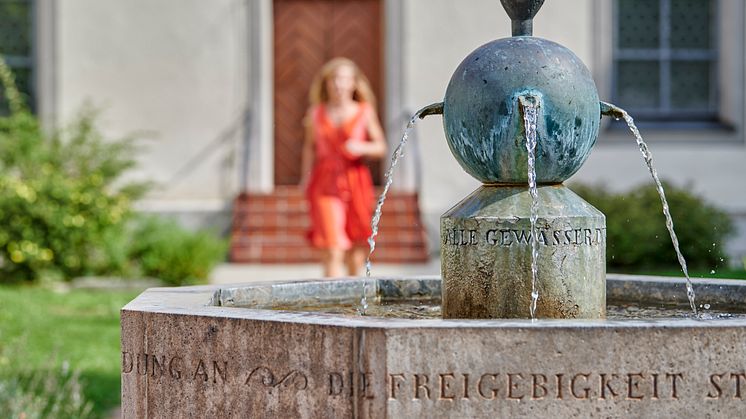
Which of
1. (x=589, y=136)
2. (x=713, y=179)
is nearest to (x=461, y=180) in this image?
(x=713, y=179)

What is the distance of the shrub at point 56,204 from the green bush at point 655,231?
16.7 feet

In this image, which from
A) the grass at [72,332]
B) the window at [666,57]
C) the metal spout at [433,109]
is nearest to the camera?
the metal spout at [433,109]

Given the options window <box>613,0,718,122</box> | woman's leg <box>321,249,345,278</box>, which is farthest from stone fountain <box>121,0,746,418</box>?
window <box>613,0,718,122</box>

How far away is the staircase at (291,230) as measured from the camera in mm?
14109

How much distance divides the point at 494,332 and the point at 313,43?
41.4ft

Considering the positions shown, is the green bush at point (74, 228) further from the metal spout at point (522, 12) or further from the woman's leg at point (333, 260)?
the metal spout at point (522, 12)

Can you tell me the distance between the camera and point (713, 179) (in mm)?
15539

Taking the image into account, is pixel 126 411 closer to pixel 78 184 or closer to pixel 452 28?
pixel 78 184

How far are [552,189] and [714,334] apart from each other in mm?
1005

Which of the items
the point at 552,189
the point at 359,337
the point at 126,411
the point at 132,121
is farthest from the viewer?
the point at 132,121

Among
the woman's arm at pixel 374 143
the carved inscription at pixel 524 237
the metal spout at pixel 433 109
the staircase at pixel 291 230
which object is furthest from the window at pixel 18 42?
the carved inscription at pixel 524 237

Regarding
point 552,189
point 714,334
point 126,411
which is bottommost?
point 126,411

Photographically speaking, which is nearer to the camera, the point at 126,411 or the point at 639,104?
the point at 126,411

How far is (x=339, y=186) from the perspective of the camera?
33.2 feet
